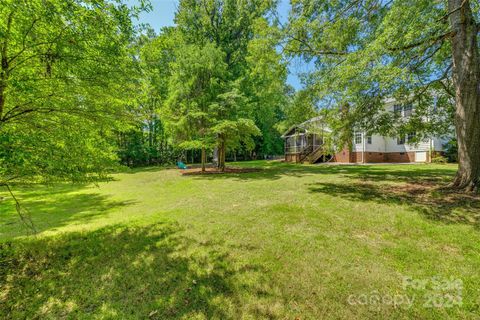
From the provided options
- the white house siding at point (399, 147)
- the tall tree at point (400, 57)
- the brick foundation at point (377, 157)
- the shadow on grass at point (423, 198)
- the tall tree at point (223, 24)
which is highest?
the tall tree at point (223, 24)

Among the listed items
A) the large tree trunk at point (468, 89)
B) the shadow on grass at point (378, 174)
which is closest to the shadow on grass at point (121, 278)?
the large tree trunk at point (468, 89)

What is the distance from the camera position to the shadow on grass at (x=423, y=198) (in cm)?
503

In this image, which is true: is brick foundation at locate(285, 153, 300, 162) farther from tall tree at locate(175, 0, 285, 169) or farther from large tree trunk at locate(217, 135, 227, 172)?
large tree trunk at locate(217, 135, 227, 172)

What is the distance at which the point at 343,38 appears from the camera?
836 cm

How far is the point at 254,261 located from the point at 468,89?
320 inches

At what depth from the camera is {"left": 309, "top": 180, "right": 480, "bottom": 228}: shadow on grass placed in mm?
5027

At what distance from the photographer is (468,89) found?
651 centimetres

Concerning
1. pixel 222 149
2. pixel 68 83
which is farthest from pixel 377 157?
pixel 68 83

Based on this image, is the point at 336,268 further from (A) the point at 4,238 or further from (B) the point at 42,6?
(A) the point at 4,238

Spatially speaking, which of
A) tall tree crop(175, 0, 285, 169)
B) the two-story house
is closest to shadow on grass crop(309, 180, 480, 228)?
the two-story house

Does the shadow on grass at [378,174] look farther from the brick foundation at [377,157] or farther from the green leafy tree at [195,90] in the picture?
the brick foundation at [377,157]

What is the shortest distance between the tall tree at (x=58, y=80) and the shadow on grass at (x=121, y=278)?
1.63 m

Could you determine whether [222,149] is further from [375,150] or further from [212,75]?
[375,150]

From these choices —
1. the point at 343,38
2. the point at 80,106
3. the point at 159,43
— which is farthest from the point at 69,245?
the point at 343,38
